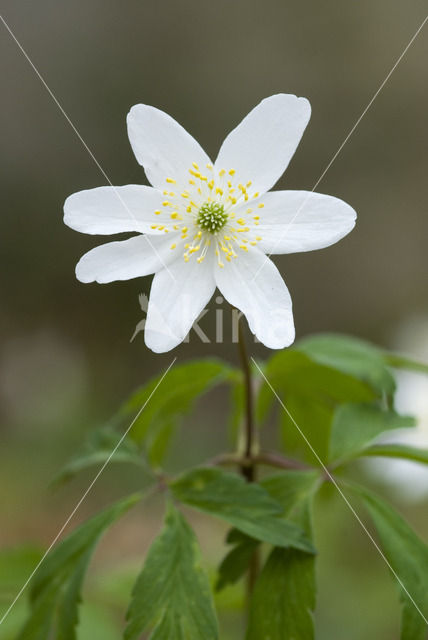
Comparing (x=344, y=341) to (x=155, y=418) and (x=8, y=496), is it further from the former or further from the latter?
(x=8, y=496)

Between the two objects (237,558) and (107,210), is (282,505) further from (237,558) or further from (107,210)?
(107,210)

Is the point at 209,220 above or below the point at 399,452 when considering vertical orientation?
above

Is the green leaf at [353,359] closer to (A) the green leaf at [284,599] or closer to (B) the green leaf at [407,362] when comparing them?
(B) the green leaf at [407,362]

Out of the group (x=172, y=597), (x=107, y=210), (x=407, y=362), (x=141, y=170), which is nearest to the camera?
(x=172, y=597)

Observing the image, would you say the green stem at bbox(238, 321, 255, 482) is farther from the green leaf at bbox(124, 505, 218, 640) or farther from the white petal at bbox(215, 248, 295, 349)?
the green leaf at bbox(124, 505, 218, 640)

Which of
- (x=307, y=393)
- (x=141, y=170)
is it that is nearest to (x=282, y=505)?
(x=307, y=393)

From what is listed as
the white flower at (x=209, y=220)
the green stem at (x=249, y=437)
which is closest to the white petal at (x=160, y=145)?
the white flower at (x=209, y=220)

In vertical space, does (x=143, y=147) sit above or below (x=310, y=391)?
above

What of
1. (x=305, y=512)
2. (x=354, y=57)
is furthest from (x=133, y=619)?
(x=354, y=57)
